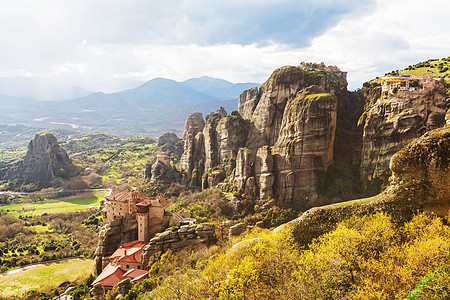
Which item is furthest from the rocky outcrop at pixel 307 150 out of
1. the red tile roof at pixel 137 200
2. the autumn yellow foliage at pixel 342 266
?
the autumn yellow foliage at pixel 342 266

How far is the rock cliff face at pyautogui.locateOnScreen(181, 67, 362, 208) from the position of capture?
61062 mm

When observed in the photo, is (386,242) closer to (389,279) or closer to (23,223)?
(389,279)

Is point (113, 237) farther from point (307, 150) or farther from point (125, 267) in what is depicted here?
point (307, 150)

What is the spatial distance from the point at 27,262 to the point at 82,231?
17417mm

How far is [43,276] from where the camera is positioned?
50031 mm

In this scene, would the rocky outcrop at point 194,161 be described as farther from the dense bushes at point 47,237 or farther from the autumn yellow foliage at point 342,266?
the autumn yellow foliage at point 342,266

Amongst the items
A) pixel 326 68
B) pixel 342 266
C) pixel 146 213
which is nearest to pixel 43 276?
pixel 146 213

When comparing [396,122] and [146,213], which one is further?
[396,122]

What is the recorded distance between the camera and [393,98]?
57062mm

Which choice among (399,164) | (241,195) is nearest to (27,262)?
(241,195)

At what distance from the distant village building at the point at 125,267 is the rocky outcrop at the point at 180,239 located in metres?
1.72

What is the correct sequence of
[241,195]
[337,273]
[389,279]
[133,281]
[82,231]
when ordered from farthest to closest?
1. [82,231]
2. [241,195]
3. [133,281]
4. [337,273]
5. [389,279]

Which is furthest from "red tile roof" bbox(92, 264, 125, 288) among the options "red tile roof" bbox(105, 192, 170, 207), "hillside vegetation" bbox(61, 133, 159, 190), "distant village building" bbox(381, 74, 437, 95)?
"hillside vegetation" bbox(61, 133, 159, 190)

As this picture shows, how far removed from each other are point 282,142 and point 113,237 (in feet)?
147
